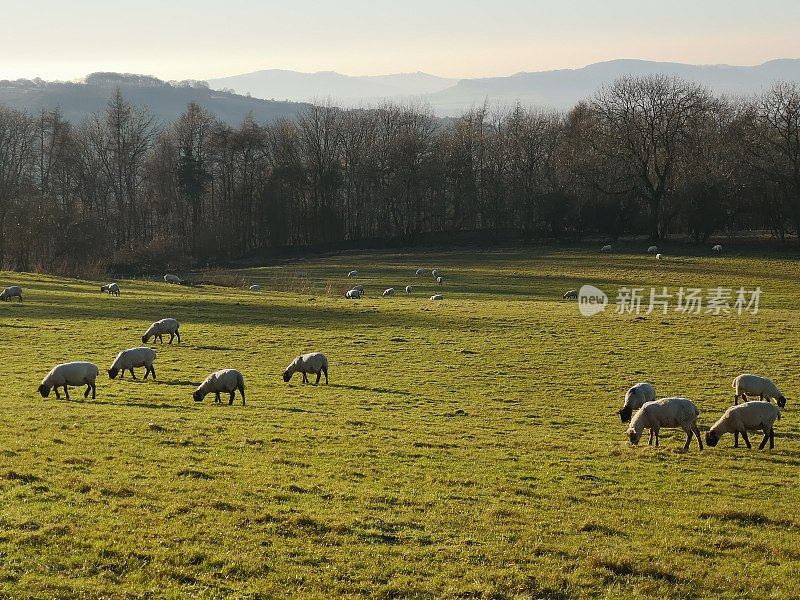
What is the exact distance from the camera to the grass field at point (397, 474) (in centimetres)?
1096

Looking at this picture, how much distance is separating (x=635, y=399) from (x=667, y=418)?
3066 millimetres

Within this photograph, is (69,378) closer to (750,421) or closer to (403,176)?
(750,421)

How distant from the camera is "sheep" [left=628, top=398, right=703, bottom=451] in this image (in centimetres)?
1895

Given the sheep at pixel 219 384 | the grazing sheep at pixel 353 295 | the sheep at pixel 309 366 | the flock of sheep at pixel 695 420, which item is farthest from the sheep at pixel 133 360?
the grazing sheep at pixel 353 295

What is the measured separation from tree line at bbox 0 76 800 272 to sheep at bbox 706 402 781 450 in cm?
6896

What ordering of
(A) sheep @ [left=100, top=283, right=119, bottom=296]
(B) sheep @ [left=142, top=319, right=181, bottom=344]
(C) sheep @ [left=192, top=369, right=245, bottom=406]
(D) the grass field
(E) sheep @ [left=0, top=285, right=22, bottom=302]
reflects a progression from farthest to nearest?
(A) sheep @ [left=100, top=283, right=119, bottom=296] < (E) sheep @ [left=0, top=285, right=22, bottom=302] < (B) sheep @ [left=142, top=319, right=181, bottom=344] < (C) sheep @ [left=192, top=369, right=245, bottom=406] < (D) the grass field

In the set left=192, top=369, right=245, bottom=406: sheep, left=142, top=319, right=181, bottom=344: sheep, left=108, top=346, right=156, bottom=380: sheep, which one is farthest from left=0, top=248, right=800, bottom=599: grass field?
left=142, top=319, right=181, bottom=344: sheep

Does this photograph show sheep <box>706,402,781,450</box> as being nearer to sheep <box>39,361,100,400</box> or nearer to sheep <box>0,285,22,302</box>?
sheep <box>39,361,100,400</box>

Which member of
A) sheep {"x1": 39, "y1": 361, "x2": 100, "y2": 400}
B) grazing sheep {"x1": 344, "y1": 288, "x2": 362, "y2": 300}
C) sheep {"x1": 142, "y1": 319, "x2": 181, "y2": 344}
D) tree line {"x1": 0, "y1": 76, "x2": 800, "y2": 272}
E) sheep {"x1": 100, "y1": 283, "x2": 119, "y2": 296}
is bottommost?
sheep {"x1": 39, "y1": 361, "x2": 100, "y2": 400}

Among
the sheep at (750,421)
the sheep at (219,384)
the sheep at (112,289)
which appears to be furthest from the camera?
the sheep at (112,289)

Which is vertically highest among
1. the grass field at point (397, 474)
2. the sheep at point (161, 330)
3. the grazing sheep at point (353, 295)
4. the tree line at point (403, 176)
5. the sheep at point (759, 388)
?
the tree line at point (403, 176)

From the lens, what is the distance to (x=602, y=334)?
1513 inches

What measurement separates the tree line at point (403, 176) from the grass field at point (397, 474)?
4980cm

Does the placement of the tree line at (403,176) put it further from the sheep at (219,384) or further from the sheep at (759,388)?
the sheep at (759,388)
